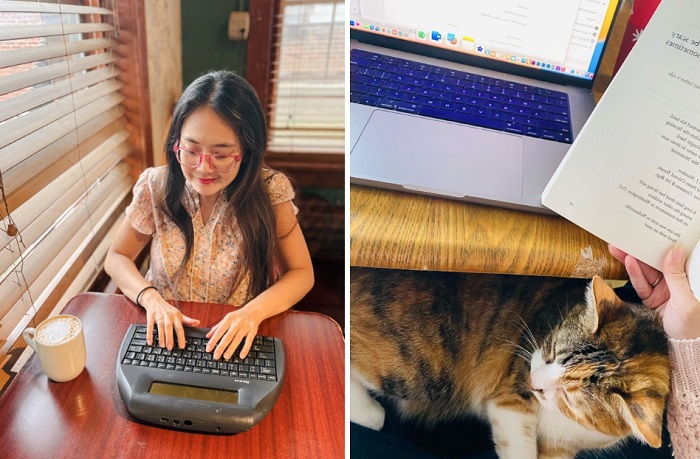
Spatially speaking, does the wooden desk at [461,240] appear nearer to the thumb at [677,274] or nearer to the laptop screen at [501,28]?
the thumb at [677,274]

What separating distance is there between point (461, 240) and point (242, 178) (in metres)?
0.24

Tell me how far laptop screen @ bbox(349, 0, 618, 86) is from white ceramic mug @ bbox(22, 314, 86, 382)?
458 mm

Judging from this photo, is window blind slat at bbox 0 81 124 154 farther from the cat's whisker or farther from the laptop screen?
the cat's whisker

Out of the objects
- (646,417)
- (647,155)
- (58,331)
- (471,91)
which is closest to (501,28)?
(471,91)

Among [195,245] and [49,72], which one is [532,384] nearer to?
[195,245]

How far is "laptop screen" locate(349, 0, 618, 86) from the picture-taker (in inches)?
22.8

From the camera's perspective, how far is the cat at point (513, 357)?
1.63 feet

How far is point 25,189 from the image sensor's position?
0.44m

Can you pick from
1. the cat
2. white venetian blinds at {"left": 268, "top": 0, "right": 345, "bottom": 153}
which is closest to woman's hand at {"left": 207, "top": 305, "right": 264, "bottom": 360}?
the cat

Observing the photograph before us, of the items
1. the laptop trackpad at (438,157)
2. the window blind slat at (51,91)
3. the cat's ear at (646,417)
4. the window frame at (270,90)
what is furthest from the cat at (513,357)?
the window blind slat at (51,91)

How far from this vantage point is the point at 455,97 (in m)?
0.63

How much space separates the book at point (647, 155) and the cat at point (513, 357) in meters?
0.07

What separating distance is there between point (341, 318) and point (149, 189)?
0.89ft

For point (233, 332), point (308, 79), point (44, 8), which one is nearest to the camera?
point (44, 8)
